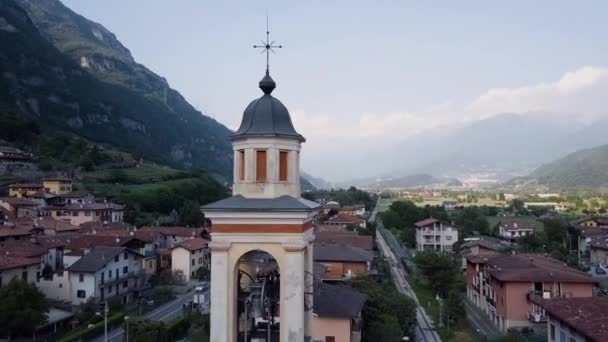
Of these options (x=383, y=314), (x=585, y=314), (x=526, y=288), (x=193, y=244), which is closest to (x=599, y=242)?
(x=526, y=288)

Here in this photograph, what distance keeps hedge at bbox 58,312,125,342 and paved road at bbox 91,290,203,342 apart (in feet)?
1.28

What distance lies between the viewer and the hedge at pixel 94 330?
28753 mm

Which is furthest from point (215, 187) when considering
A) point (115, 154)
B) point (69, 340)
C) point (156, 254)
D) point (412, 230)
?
point (69, 340)

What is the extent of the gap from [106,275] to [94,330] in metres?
7.59

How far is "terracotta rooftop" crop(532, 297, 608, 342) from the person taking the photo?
50.6 ft

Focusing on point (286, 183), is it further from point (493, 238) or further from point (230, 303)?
point (493, 238)

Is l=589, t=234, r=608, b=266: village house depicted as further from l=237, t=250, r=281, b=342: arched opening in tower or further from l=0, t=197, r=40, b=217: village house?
l=0, t=197, r=40, b=217: village house

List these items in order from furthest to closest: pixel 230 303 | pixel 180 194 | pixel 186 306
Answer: pixel 180 194 → pixel 186 306 → pixel 230 303

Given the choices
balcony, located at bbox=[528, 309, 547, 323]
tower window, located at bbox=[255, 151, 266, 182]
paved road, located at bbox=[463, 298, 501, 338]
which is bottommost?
paved road, located at bbox=[463, 298, 501, 338]

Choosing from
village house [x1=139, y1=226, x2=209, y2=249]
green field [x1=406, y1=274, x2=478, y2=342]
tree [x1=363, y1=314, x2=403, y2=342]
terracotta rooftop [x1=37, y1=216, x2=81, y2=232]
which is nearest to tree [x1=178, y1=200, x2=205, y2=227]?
village house [x1=139, y1=226, x2=209, y2=249]

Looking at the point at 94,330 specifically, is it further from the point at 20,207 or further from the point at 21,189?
the point at 21,189

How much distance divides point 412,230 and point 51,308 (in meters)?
50.0

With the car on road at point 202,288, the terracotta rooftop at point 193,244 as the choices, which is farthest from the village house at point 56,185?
the car on road at point 202,288

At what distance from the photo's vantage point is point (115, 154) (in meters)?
118
